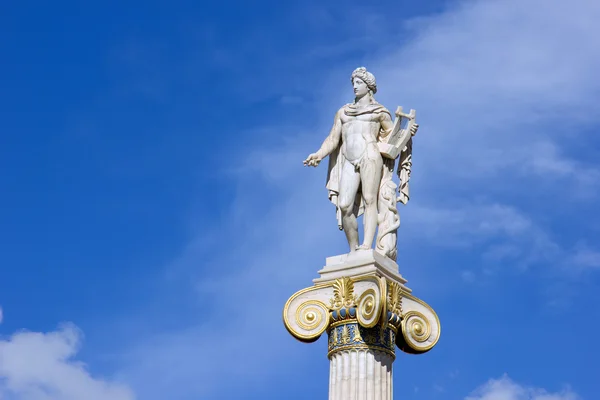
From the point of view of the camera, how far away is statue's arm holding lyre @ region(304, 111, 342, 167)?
103ft

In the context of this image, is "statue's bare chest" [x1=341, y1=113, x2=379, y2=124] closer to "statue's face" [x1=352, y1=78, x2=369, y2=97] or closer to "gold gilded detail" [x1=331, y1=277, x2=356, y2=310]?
"statue's face" [x1=352, y1=78, x2=369, y2=97]

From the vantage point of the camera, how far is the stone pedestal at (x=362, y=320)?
92.9ft

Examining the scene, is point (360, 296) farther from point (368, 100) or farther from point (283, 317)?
point (368, 100)

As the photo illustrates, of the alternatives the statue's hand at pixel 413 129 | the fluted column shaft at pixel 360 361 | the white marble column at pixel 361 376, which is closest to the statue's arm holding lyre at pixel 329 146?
the statue's hand at pixel 413 129

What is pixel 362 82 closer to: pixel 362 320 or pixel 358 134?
pixel 358 134

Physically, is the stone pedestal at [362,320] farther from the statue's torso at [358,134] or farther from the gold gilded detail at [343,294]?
the statue's torso at [358,134]

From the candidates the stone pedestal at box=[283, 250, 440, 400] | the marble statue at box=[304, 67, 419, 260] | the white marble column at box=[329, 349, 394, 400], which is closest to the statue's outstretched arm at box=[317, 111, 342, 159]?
the marble statue at box=[304, 67, 419, 260]

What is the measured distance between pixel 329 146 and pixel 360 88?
65.1 inches

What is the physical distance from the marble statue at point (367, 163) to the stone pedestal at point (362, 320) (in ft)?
2.99

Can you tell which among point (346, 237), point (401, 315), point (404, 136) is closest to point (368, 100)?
point (404, 136)

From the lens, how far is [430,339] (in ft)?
98.2

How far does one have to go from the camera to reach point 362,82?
31.2 m

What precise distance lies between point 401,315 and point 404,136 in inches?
186

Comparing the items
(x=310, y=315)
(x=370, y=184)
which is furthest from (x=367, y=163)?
(x=310, y=315)
